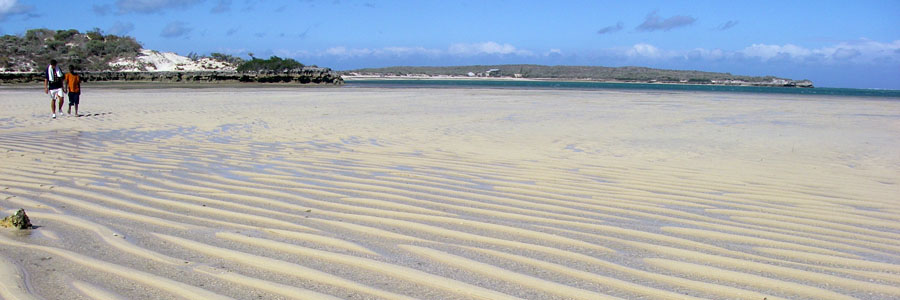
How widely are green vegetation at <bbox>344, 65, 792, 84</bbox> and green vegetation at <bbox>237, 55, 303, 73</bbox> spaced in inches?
3202

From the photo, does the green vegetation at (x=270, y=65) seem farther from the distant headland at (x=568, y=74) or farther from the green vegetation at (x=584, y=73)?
the green vegetation at (x=584, y=73)

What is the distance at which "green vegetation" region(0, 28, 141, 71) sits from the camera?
48.2 metres

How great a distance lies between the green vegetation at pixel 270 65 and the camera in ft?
181

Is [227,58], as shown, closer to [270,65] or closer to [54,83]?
[270,65]

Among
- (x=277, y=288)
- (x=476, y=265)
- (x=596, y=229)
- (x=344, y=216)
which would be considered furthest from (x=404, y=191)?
(x=277, y=288)

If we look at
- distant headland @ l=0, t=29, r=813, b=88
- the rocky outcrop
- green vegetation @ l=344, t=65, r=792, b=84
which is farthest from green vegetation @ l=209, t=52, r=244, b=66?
green vegetation @ l=344, t=65, r=792, b=84

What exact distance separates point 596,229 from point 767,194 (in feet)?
6.73

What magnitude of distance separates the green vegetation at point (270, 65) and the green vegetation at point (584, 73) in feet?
267

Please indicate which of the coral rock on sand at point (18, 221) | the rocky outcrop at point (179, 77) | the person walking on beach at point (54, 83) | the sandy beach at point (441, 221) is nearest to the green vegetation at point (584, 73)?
the rocky outcrop at point (179, 77)

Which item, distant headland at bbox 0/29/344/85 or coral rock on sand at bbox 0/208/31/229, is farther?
distant headland at bbox 0/29/344/85

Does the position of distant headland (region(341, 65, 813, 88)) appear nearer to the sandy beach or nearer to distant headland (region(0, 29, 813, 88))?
distant headland (region(0, 29, 813, 88))

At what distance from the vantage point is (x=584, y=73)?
146250 millimetres

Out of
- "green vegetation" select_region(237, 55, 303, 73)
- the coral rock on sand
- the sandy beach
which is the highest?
"green vegetation" select_region(237, 55, 303, 73)

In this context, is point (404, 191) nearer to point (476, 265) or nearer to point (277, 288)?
point (476, 265)
